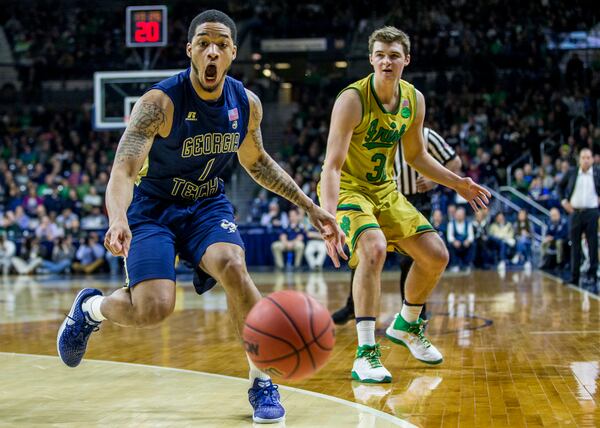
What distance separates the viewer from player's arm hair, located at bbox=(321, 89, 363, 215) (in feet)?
16.5

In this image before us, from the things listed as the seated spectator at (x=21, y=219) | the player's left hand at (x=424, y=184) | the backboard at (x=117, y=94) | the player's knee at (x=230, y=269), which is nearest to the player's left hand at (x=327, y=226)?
the player's knee at (x=230, y=269)

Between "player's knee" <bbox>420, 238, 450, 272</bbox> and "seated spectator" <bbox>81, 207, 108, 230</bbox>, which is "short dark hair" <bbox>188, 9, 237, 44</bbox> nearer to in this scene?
"player's knee" <bbox>420, 238, 450, 272</bbox>

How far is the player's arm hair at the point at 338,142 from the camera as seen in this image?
16.5ft

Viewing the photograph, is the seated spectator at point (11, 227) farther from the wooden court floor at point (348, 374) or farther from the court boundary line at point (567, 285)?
the court boundary line at point (567, 285)

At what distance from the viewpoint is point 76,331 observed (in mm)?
4496

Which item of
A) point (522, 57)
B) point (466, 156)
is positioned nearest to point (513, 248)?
point (466, 156)

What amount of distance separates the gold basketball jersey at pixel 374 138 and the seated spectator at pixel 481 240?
11.9 metres

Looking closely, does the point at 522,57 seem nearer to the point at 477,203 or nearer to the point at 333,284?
the point at 333,284

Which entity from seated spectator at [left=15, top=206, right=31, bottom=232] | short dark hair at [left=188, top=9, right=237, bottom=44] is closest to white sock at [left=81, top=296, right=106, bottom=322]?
short dark hair at [left=188, top=9, right=237, bottom=44]

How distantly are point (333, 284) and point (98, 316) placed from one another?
9.04 m

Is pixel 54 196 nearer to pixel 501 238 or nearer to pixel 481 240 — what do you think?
pixel 481 240

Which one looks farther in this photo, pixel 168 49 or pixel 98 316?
pixel 168 49

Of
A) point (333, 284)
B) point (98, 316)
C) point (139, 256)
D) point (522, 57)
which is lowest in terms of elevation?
point (333, 284)

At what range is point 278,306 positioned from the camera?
3.63 meters
